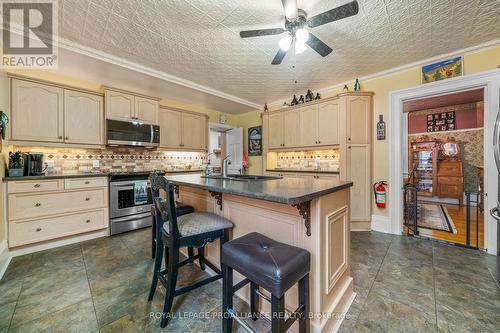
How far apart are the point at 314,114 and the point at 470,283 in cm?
296

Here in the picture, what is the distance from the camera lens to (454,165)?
18.0 ft

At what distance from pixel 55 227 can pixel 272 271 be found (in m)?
3.16

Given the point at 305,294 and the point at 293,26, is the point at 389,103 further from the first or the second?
Answer: the point at 305,294

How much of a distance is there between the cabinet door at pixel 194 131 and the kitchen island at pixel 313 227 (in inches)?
117

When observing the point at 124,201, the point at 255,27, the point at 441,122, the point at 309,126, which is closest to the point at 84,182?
the point at 124,201

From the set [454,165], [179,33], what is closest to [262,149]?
[179,33]

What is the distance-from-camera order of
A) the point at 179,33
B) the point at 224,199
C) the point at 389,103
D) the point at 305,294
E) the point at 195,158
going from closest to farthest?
the point at 305,294 < the point at 224,199 < the point at 179,33 < the point at 389,103 < the point at 195,158

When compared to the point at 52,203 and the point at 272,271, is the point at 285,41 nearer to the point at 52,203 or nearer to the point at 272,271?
the point at 272,271

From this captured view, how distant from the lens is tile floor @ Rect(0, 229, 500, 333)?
1374 millimetres

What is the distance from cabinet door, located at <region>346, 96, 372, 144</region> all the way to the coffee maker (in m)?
4.60

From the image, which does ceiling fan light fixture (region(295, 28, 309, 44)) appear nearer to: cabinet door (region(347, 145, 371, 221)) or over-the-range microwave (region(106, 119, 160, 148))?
cabinet door (region(347, 145, 371, 221))

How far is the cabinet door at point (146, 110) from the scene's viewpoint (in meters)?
3.52

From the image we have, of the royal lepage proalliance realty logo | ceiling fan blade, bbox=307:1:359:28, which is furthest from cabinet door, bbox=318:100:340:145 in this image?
the royal lepage proalliance realty logo

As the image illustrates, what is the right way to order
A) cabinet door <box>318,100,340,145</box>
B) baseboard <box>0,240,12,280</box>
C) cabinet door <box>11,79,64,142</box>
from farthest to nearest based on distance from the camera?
cabinet door <box>318,100,340,145</box> < cabinet door <box>11,79,64,142</box> < baseboard <box>0,240,12,280</box>
